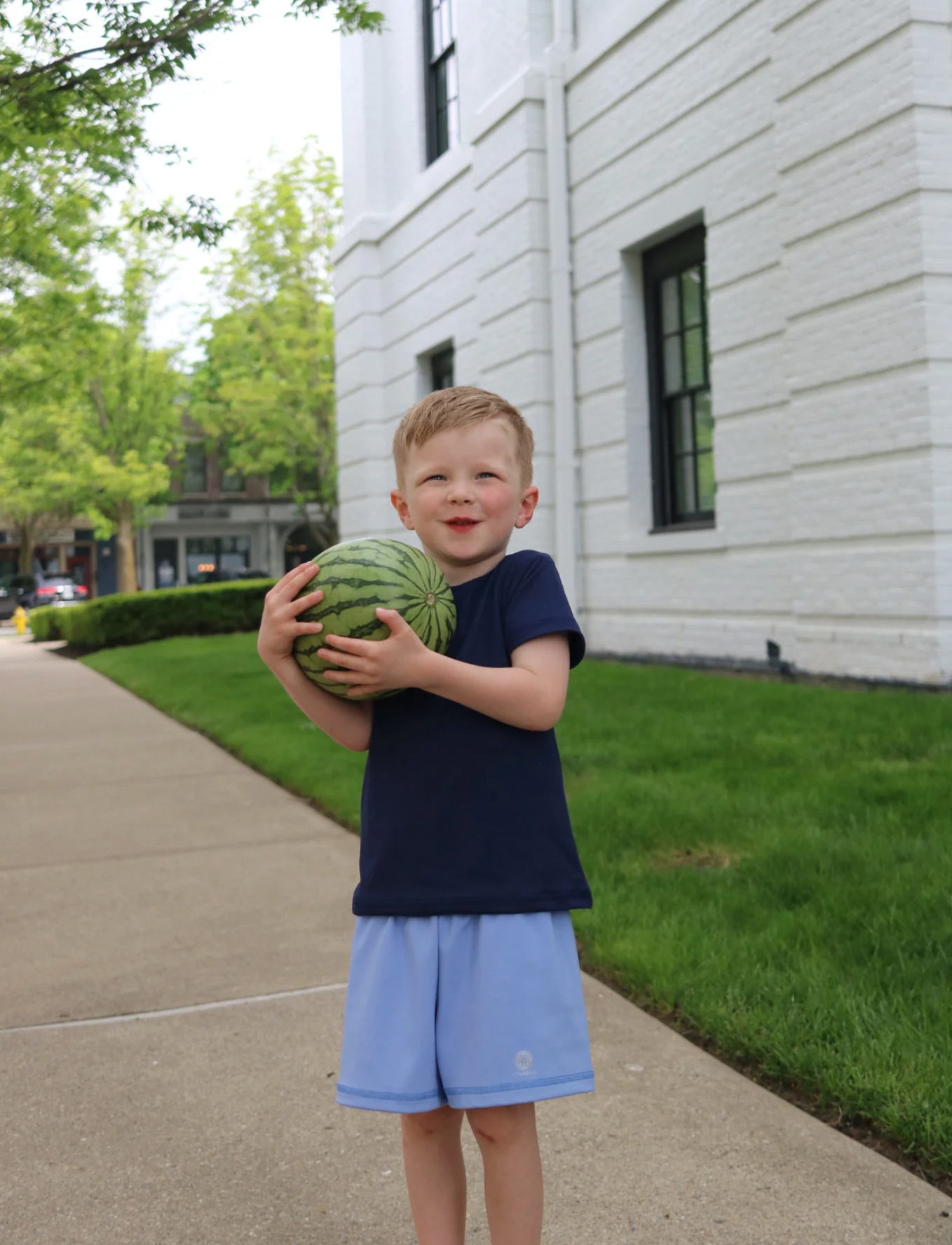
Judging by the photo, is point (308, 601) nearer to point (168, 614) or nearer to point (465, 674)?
point (465, 674)

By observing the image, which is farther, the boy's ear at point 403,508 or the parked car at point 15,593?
the parked car at point 15,593

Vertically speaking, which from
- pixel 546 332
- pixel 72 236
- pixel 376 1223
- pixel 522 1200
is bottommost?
pixel 376 1223

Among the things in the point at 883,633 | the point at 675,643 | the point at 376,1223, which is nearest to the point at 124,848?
the point at 376,1223

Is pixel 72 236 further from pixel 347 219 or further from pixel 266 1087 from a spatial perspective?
pixel 266 1087

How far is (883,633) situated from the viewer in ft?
27.5

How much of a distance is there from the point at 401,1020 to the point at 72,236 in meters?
14.9

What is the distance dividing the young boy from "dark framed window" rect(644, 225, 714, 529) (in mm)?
8863

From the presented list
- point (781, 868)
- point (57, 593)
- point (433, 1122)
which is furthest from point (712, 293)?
point (57, 593)

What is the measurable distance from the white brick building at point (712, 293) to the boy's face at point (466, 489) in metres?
6.45

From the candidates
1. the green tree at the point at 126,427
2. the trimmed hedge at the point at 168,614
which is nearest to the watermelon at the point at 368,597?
the trimmed hedge at the point at 168,614

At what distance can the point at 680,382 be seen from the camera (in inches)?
449

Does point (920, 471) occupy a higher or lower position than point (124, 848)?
higher

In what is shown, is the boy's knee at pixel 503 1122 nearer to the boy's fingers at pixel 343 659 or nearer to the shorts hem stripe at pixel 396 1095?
the shorts hem stripe at pixel 396 1095

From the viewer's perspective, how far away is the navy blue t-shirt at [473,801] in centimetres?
206
